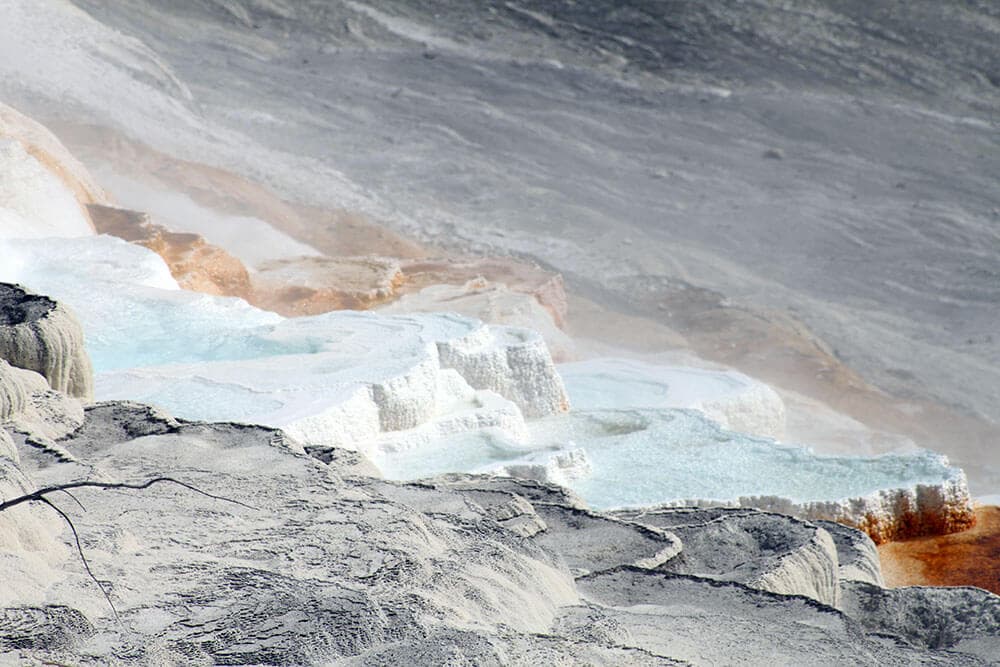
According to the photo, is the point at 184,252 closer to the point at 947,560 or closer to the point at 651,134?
the point at 947,560

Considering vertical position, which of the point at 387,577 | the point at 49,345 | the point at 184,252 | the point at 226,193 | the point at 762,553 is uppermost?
the point at 387,577

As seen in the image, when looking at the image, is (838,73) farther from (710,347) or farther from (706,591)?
(706,591)

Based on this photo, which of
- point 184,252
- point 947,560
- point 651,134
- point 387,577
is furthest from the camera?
point 651,134

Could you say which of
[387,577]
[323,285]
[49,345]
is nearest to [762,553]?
[387,577]

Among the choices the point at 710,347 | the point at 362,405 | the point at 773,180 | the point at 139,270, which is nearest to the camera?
the point at 362,405

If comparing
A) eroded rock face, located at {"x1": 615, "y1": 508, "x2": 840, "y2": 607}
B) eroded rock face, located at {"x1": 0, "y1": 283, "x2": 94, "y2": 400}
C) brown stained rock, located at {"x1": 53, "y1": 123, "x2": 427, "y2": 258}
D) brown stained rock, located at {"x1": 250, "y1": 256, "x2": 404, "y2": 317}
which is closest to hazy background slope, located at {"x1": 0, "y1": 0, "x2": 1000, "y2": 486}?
brown stained rock, located at {"x1": 53, "y1": 123, "x2": 427, "y2": 258}

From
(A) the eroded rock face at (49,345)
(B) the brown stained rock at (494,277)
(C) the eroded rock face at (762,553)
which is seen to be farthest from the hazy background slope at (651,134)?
(A) the eroded rock face at (49,345)

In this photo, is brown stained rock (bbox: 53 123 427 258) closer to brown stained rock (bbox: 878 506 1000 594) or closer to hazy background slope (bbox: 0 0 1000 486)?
hazy background slope (bbox: 0 0 1000 486)

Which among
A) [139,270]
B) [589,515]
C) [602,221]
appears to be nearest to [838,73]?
[602,221]
